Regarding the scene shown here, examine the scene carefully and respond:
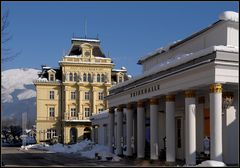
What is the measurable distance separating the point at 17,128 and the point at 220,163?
323ft

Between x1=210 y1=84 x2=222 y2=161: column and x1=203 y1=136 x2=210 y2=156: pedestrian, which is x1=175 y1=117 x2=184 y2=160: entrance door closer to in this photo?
x1=203 y1=136 x2=210 y2=156: pedestrian

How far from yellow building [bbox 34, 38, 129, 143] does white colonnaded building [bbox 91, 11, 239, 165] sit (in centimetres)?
4424

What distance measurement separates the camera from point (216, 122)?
23.2 metres

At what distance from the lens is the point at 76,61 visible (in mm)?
81812

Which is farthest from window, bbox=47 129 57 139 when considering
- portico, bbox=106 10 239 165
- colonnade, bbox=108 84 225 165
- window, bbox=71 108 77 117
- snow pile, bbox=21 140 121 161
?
portico, bbox=106 10 239 165

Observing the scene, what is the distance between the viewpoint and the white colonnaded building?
76.4 feet

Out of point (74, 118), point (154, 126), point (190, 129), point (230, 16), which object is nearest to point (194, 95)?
point (190, 129)

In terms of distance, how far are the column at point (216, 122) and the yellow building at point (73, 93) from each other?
193ft

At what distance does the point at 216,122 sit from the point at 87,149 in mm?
31810

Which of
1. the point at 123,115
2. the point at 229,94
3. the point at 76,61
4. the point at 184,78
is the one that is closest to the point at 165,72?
the point at 184,78

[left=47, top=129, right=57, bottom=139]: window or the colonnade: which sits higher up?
the colonnade

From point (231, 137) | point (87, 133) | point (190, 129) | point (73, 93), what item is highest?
point (73, 93)

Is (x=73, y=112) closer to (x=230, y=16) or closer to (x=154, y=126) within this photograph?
(x=154, y=126)

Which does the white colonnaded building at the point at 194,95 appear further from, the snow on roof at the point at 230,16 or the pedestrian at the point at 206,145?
the pedestrian at the point at 206,145
